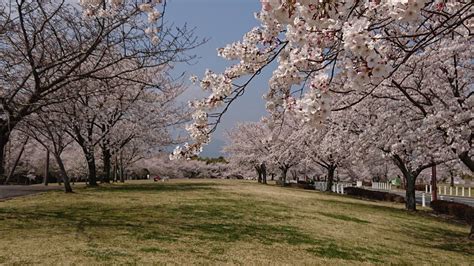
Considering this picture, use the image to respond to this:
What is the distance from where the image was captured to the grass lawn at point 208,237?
728 centimetres

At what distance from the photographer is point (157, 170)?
79750mm

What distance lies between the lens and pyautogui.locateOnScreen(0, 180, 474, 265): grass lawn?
23.9 ft

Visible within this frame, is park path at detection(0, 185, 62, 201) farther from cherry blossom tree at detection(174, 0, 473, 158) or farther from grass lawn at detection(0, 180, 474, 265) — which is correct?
cherry blossom tree at detection(174, 0, 473, 158)

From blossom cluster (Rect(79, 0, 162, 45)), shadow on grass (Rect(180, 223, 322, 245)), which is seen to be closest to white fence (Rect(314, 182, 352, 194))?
shadow on grass (Rect(180, 223, 322, 245))

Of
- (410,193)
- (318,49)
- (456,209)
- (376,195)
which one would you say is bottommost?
(456,209)

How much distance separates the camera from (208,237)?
916 centimetres

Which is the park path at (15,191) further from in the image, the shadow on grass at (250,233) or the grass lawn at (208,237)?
the shadow on grass at (250,233)

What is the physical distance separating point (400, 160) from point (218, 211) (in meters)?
10.7

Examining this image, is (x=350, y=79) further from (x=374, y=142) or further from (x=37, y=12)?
(x=374, y=142)

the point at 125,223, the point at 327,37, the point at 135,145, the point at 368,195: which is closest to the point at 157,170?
the point at 135,145

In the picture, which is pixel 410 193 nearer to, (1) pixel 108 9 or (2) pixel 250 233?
(2) pixel 250 233

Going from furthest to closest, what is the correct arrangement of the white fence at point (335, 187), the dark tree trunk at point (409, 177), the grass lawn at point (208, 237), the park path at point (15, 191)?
the white fence at point (335, 187), the dark tree trunk at point (409, 177), the park path at point (15, 191), the grass lawn at point (208, 237)

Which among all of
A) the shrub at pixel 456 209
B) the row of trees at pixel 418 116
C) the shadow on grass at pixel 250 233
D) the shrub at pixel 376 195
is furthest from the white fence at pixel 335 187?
the shadow on grass at pixel 250 233

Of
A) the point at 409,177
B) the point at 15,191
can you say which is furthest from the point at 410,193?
the point at 15,191
